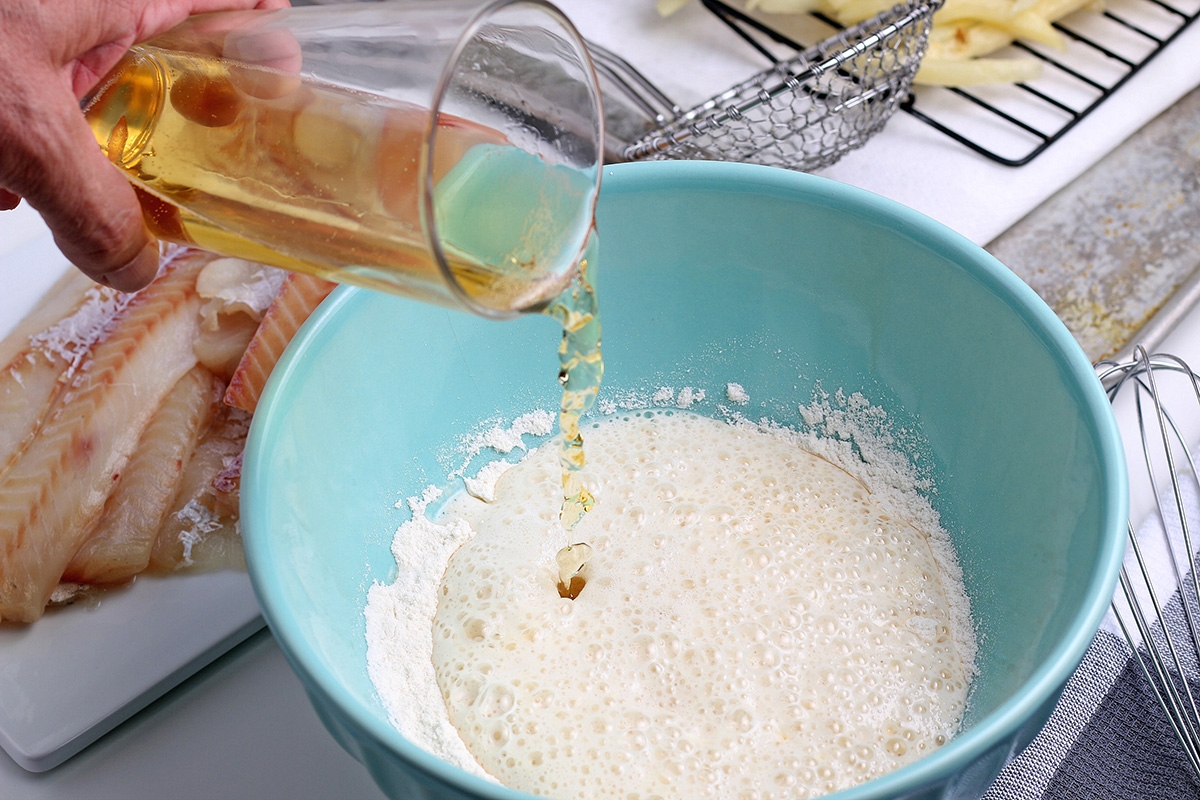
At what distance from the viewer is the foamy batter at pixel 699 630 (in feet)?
2.51

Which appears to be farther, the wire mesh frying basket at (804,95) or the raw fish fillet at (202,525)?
the wire mesh frying basket at (804,95)

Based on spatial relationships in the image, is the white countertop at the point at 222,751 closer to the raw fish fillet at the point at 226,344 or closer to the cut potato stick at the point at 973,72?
the raw fish fillet at the point at 226,344

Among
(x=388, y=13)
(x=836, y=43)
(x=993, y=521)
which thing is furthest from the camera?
(x=836, y=43)

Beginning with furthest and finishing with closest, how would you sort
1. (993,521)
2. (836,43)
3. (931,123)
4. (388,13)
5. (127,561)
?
(931,123) → (836,43) → (127,561) → (993,521) → (388,13)

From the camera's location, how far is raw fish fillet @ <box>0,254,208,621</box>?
953mm

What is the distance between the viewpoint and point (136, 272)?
75 centimetres

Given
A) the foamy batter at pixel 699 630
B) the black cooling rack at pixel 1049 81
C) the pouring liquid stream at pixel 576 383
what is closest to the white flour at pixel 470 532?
the foamy batter at pixel 699 630

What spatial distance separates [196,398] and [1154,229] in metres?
1.21

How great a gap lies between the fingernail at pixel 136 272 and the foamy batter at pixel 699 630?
1.06ft

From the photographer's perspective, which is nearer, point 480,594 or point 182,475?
point 480,594

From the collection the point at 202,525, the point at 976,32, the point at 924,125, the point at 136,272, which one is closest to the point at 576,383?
the point at 136,272

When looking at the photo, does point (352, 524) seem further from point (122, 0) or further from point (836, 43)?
point (836, 43)

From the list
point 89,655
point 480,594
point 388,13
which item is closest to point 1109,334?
point 480,594

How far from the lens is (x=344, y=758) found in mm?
886
